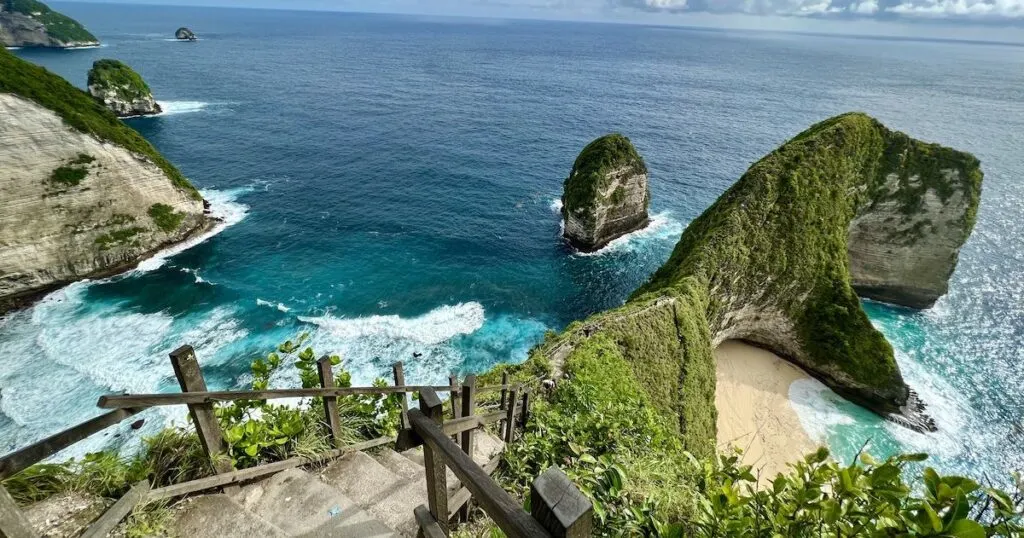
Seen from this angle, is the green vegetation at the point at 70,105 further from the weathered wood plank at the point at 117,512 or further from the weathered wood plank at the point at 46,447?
the weathered wood plank at the point at 46,447

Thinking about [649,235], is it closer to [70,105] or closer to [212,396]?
[212,396]

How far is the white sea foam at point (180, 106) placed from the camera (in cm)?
7656

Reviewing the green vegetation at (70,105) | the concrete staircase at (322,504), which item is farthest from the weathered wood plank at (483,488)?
the green vegetation at (70,105)

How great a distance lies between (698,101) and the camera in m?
107

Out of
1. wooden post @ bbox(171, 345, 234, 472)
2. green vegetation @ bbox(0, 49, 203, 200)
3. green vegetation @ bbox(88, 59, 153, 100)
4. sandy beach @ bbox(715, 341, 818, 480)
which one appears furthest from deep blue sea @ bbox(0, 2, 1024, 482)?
wooden post @ bbox(171, 345, 234, 472)

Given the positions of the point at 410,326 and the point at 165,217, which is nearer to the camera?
the point at 410,326

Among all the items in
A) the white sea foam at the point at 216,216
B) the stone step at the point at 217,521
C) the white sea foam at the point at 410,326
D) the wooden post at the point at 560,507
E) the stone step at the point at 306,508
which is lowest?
the white sea foam at the point at 410,326

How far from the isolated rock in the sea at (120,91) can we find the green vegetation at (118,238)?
52.4 m

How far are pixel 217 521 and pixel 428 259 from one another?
3544 cm

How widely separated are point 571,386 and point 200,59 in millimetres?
159096

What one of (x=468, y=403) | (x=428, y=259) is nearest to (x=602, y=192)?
(x=428, y=259)

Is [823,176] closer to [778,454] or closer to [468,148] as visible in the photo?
[778,454]

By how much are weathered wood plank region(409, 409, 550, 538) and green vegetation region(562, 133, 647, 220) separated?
3904 centimetres

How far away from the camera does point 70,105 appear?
36.6m
